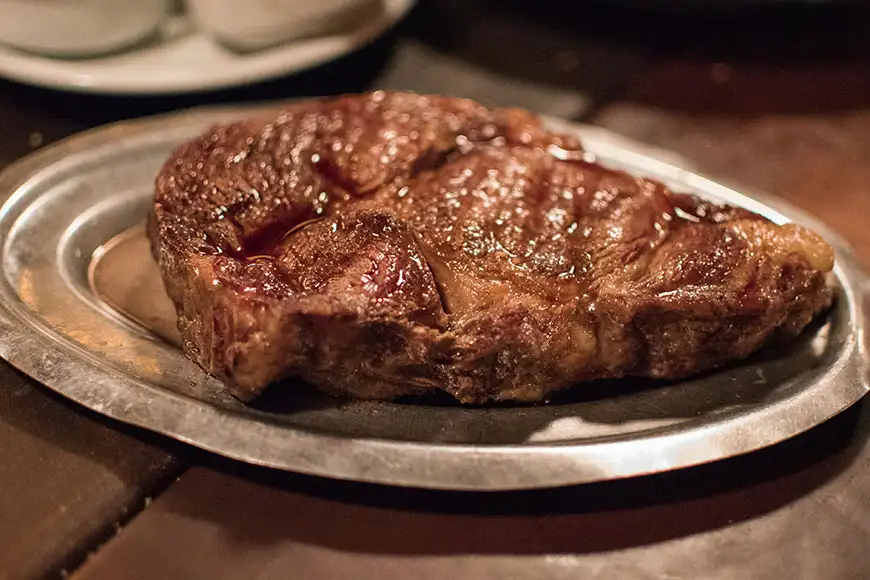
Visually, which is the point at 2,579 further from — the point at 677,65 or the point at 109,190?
the point at 677,65

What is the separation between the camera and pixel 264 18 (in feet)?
9.00

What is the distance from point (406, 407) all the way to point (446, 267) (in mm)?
276

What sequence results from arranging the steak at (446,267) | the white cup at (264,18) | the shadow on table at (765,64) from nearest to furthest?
the steak at (446,267), the white cup at (264,18), the shadow on table at (765,64)

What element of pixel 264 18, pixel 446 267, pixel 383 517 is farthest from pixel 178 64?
pixel 383 517

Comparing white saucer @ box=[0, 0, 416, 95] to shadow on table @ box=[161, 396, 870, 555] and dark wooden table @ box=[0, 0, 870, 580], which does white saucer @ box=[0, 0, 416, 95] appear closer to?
dark wooden table @ box=[0, 0, 870, 580]

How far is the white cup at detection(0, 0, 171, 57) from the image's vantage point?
2584mm

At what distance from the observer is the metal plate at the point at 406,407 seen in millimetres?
1367

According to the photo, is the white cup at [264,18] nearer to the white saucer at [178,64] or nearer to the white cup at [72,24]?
the white saucer at [178,64]

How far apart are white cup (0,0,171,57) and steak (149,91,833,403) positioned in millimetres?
1142

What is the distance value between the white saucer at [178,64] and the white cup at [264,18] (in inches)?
1.5

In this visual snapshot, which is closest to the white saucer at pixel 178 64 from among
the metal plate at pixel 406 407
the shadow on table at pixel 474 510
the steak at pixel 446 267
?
the metal plate at pixel 406 407

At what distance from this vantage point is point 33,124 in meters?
2.56

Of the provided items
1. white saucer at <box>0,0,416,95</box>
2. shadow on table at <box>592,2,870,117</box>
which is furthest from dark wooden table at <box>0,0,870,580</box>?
shadow on table at <box>592,2,870,117</box>

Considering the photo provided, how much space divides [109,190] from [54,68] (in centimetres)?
82
